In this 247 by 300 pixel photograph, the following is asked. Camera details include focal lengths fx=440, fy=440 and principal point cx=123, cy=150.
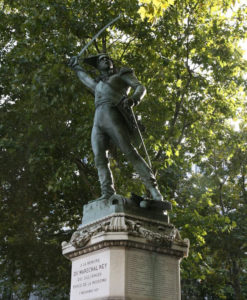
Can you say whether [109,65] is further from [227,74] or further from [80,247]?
[227,74]

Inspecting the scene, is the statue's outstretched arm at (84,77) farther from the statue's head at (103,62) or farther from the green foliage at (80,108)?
the green foliage at (80,108)

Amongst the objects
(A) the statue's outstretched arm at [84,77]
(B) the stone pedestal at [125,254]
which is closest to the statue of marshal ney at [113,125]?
(A) the statue's outstretched arm at [84,77]

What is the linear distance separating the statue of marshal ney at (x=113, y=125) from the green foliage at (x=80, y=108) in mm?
5191

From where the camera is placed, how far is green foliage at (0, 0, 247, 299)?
13508 mm

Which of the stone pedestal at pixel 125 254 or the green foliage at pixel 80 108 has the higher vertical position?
the green foliage at pixel 80 108

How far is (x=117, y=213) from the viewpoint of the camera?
253 inches

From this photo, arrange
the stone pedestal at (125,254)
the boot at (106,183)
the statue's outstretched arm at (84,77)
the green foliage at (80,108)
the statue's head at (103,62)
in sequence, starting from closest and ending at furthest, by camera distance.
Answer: the stone pedestal at (125,254), the boot at (106,183), the statue's head at (103,62), the statue's outstretched arm at (84,77), the green foliage at (80,108)

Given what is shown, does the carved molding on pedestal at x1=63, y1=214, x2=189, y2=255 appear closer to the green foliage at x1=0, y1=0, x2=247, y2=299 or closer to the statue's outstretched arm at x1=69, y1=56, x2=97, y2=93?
the statue's outstretched arm at x1=69, y1=56, x2=97, y2=93

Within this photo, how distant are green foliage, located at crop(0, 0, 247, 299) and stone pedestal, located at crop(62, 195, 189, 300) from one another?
5797 mm

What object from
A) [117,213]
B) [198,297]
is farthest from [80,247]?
[198,297]

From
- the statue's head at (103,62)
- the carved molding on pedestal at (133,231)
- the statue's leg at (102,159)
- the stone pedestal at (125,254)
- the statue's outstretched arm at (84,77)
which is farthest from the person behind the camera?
the statue's outstretched arm at (84,77)

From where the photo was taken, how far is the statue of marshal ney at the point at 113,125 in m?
7.16

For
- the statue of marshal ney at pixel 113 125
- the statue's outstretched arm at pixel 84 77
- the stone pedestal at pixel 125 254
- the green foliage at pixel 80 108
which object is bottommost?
the stone pedestal at pixel 125 254

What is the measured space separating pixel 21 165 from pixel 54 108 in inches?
114
